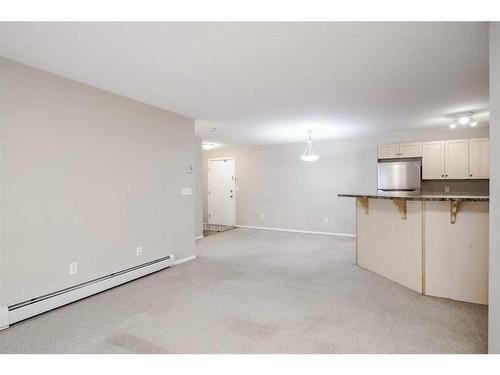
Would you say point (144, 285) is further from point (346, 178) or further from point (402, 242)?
point (346, 178)

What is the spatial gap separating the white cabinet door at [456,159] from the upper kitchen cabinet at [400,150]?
1.63 ft

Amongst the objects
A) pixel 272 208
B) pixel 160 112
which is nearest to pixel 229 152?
pixel 272 208

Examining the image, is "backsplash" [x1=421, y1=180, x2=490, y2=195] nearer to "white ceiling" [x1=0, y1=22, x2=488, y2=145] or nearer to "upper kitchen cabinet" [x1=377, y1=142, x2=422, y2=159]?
"upper kitchen cabinet" [x1=377, y1=142, x2=422, y2=159]

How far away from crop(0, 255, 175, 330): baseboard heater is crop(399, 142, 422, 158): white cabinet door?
5343 millimetres

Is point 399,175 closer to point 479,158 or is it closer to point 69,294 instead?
point 479,158

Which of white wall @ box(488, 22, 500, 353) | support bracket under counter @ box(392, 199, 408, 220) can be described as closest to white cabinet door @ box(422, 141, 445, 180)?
support bracket under counter @ box(392, 199, 408, 220)

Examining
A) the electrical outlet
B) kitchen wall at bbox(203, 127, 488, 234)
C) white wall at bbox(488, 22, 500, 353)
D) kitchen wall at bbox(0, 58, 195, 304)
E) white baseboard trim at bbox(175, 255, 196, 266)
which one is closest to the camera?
white wall at bbox(488, 22, 500, 353)

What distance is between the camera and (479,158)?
5438 millimetres

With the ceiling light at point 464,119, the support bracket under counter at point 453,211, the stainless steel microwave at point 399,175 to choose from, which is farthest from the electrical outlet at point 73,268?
the ceiling light at point 464,119

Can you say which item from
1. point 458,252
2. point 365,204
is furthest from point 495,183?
point 365,204

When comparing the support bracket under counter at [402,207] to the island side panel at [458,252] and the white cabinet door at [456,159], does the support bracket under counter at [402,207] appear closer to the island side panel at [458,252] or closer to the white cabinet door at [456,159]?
the island side panel at [458,252]

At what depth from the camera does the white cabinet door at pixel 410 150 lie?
19.6ft

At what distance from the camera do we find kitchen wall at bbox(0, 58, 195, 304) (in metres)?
2.62
